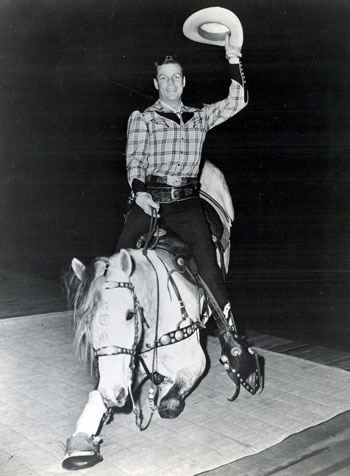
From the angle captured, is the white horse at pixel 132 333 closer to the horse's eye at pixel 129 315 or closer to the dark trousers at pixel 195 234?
the horse's eye at pixel 129 315

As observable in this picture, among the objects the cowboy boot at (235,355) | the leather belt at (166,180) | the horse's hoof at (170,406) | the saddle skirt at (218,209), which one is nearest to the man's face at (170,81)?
the leather belt at (166,180)

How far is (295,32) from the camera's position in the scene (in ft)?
15.6

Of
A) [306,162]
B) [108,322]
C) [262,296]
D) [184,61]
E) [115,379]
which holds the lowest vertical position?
[262,296]

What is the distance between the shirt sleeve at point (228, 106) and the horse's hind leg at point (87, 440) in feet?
4.96

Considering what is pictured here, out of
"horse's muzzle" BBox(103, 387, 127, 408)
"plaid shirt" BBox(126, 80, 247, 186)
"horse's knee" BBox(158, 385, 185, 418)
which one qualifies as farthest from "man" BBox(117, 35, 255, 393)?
"horse's muzzle" BBox(103, 387, 127, 408)

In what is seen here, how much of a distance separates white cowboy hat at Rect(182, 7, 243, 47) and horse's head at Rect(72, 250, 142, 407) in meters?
1.22

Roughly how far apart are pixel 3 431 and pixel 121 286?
973 millimetres

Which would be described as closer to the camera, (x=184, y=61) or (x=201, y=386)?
(x=201, y=386)

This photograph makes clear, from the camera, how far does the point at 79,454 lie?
216 cm

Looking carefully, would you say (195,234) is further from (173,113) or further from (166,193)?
(173,113)

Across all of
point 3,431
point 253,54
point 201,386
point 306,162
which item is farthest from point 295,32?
point 3,431

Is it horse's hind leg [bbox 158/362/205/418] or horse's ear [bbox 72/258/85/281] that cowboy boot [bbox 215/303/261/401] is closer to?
horse's hind leg [bbox 158/362/205/418]

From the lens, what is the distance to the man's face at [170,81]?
2.60 meters

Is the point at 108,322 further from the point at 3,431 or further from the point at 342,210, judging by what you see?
the point at 342,210
